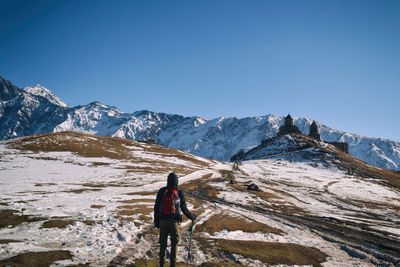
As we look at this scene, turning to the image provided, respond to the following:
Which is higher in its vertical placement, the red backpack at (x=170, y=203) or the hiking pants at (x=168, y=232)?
the red backpack at (x=170, y=203)

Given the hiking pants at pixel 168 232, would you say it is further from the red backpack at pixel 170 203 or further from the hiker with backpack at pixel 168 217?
the red backpack at pixel 170 203

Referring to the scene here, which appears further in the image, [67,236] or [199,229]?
[199,229]

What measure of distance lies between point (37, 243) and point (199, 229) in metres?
11.2

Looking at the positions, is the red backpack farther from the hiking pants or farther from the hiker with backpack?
the hiking pants

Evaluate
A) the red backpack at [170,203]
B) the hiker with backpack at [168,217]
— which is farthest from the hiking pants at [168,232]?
the red backpack at [170,203]

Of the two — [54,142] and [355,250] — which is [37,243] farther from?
[54,142]

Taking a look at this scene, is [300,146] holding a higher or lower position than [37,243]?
higher

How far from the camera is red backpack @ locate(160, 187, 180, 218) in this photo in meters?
9.20

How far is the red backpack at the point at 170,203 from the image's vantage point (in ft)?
30.2

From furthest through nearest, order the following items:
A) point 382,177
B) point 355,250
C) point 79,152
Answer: point 382,177 → point 79,152 → point 355,250

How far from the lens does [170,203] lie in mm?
9266

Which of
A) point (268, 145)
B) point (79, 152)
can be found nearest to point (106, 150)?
point (79, 152)

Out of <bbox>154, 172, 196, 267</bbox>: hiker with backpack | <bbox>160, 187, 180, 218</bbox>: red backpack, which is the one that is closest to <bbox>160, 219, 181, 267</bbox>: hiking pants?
<bbox>154, 172, 196, 267</bbox>: hiker with backpack

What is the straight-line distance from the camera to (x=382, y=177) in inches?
4382
